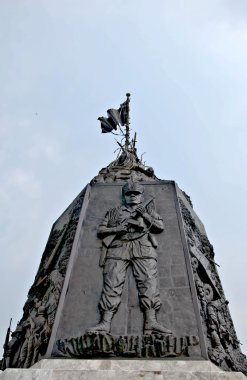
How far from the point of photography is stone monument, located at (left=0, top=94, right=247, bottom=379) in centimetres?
756

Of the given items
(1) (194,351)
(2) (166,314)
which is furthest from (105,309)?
(1) (194,351)

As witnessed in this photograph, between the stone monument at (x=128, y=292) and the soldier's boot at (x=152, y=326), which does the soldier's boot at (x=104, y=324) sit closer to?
the stone monument at (x=128, y=292)

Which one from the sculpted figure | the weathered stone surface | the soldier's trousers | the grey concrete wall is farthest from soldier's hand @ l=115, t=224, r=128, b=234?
the weathered stone surface

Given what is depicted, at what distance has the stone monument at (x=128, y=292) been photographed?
7559mm

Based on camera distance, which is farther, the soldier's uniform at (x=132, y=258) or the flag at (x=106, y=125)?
the flag at (x=106, y=125)

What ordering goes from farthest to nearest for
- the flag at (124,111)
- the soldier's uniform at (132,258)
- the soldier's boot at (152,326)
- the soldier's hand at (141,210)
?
the flag at (124,111)
the soldier's hand at (141,210)
the soldier's uniform at (132,258)
the soldier's boot at (152,326)

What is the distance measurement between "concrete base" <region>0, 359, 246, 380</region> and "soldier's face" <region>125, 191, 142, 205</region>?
443cm

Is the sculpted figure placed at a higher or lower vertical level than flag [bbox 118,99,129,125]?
lower

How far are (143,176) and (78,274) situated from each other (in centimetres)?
545

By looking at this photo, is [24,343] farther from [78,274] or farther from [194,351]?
[194,351]

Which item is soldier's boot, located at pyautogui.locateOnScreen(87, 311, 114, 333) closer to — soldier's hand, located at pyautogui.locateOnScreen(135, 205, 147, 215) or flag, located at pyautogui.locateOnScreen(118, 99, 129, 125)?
soldier's hand, located at pyautogui.locateOnScreen(135, 205, 147, 215)

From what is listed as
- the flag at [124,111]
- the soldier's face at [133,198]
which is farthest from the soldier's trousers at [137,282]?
the flag at [124,111]

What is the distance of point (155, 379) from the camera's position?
659cm

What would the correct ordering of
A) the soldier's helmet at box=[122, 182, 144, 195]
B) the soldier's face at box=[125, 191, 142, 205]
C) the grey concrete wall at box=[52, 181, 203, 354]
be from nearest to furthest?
the grey concrete wall at box=[52, 181, 203, 354] → the soldier's face at box=[125, 191, 142, 205] → the soldier's helmet at box=[122, 182, 144, 195]
